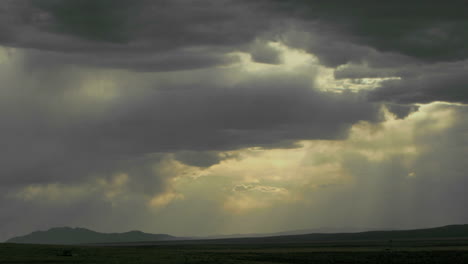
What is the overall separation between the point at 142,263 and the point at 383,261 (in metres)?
38.6

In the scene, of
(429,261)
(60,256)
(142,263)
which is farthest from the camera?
(60,256)

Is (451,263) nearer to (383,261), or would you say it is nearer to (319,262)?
(383,261)

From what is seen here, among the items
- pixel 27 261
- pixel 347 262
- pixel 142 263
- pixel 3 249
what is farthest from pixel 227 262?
pixel 3 249

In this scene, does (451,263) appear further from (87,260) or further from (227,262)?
(87,260)

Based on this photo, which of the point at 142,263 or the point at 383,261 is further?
the point at 383,261

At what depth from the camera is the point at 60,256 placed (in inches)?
4136

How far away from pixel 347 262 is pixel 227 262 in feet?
69.6

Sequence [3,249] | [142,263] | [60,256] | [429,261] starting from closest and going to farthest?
[142,263]
[429,261]
[60,256]
[3,249]

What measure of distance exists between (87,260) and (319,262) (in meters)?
37.5

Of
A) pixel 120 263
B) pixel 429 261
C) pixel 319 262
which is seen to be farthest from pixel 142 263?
pixel 429 261

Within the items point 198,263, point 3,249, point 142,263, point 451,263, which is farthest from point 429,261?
point 3,249

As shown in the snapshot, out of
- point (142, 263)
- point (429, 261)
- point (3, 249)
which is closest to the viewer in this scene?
point (142, 263)

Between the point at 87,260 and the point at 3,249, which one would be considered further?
the point at 3,249

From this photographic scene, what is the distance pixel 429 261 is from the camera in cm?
9575
